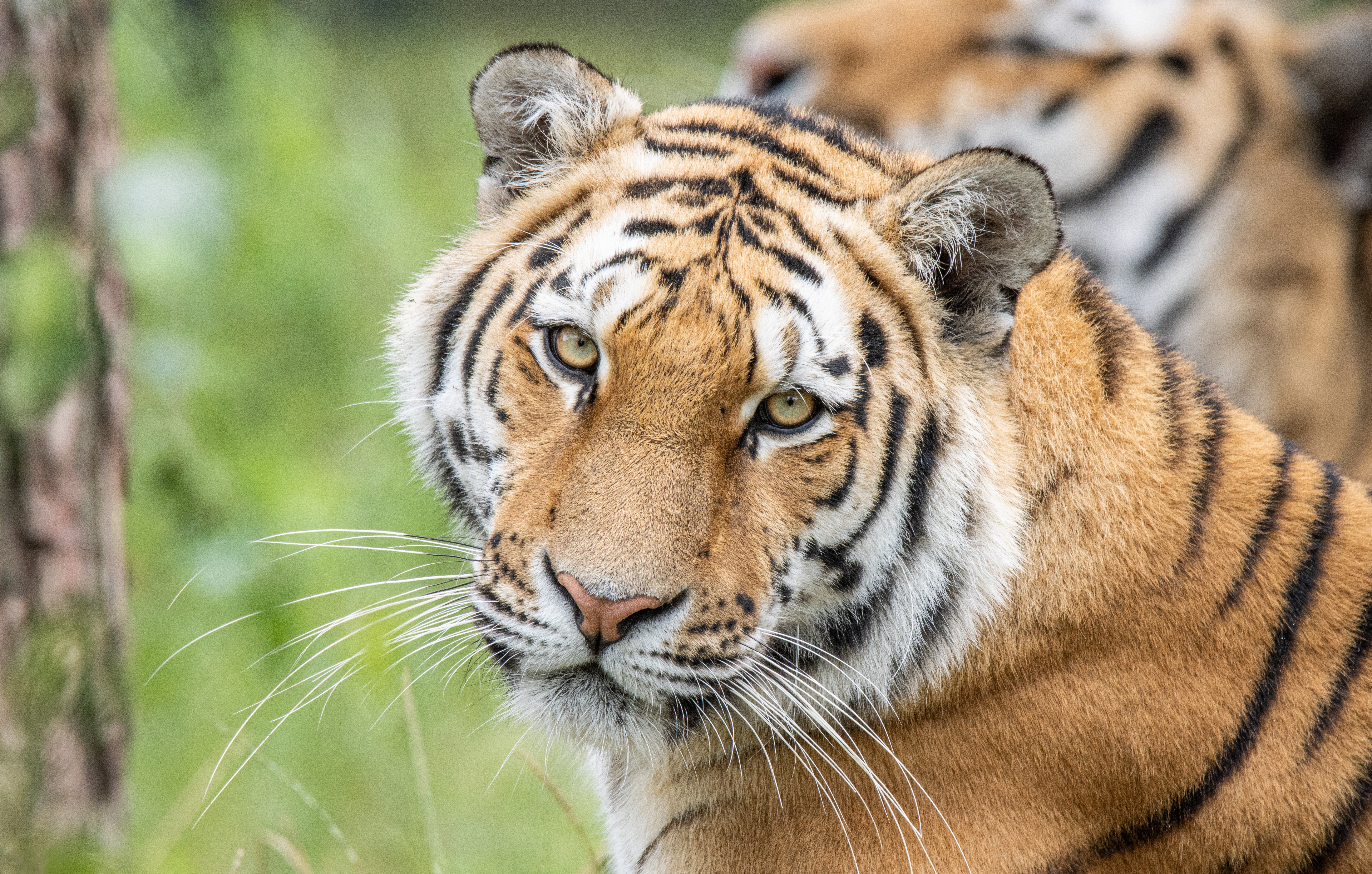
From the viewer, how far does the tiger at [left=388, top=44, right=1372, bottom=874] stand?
182cm

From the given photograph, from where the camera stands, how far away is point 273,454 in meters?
4.07

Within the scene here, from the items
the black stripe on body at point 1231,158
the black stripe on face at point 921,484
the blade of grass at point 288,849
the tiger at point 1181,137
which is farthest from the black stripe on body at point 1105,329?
the black stripe on body at point 1231,158

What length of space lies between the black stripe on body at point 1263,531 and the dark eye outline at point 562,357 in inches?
40.6

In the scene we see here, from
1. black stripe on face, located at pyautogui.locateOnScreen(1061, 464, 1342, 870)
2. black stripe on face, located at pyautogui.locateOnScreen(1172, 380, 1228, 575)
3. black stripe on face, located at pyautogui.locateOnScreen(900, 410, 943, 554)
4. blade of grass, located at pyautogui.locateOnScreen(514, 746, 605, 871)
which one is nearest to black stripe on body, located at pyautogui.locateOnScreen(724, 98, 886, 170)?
black stripe on face, located at pyautogui.locateOnScreen(900, 410, 943, 554)

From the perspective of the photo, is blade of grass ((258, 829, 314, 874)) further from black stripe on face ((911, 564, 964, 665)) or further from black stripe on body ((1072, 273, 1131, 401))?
black stripe on body ((1072, 273, 1131, 401))

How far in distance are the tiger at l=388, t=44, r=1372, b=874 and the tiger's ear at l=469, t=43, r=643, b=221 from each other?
3 cm

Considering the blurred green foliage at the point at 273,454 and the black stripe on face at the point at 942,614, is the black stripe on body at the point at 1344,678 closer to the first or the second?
the black stripe on face at the point at 942,614

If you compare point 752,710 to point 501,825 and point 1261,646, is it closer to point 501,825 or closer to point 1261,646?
point 1261,646

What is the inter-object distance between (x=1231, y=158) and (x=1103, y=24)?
2.06ft

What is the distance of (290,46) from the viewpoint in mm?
5547

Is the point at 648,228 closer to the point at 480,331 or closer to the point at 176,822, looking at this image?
the point at 480,331

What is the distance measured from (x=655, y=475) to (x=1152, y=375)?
2.83ft

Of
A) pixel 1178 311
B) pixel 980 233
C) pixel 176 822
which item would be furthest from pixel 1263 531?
pixel 1178 311

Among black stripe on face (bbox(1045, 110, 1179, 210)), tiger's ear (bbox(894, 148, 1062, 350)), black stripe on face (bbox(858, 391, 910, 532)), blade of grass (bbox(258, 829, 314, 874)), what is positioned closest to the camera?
tiger's ear (bbox(894, 148, 1062, 350))
